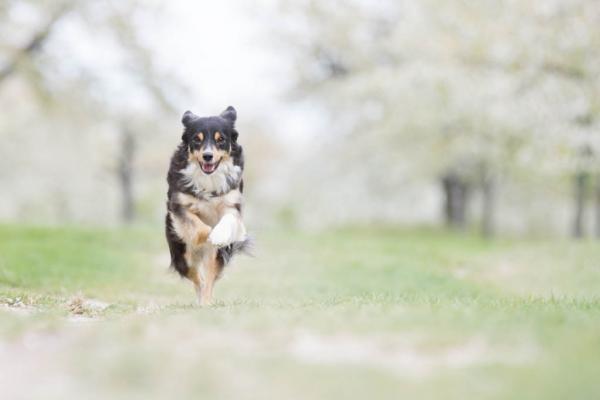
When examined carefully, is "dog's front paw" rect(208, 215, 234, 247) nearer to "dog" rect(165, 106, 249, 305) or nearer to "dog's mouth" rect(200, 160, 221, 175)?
"dog" rect(165, 106, 249, 305)

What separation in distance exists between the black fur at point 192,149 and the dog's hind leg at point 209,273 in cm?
7

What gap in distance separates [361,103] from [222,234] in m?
27.1

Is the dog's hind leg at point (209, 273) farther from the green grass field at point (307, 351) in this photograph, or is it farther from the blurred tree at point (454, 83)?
the blurred tree at point (454, 83)

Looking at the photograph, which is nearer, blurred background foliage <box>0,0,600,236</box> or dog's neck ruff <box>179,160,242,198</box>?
dog's neck ruff <box>179,160,242,198</box>

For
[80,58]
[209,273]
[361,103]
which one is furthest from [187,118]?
[361,103]

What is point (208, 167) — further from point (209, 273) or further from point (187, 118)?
point (209, 273)

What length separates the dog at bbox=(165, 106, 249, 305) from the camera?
10.1m

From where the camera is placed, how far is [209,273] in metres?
10.7

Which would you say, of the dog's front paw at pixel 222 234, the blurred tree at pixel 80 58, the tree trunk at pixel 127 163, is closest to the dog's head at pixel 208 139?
the dog's front paw at pixel 222 234

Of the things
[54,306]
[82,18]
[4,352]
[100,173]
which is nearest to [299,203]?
[100,173]

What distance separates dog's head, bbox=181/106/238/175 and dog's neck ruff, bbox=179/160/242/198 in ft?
0.34

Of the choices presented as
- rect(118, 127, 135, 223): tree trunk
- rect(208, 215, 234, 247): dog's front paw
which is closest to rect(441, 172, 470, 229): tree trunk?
rect(118, 127, 135, 223): tree trunk

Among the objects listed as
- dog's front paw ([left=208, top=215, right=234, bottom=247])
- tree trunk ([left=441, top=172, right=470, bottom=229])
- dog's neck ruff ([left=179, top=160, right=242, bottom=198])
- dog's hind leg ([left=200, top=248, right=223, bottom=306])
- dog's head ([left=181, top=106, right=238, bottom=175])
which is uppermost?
dog's head ([left=181, top=106, right=238, bottom=175])

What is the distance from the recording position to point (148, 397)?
5.54 metres
